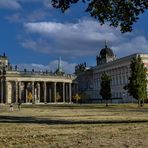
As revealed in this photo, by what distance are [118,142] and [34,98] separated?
178719 mm

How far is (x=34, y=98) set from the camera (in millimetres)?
196125

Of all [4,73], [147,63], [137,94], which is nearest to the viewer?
[137,94]

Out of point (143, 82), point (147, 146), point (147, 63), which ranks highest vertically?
point (147, 63)

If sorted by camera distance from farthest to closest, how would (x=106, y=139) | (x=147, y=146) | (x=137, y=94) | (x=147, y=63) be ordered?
(x=147, y=63) < (x=137, y=94) < (x=106, y=139) < (x=147, y=146)

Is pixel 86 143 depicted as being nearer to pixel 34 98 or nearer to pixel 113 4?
pixel 113 4

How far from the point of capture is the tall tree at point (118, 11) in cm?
2744

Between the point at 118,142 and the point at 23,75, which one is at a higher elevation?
the point at 23,75

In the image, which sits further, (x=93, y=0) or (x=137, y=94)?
(x=137, y=94)

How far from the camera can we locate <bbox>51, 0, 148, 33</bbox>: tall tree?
90.0 ft

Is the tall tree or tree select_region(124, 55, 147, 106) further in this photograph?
tree select_region(124, 55, 147, 106)

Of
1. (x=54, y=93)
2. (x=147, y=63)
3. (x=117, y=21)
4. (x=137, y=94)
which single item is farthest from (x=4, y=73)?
(x=117, y=21)

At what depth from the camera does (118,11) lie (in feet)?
93.8

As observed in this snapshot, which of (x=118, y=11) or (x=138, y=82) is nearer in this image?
(x=118, y=11)

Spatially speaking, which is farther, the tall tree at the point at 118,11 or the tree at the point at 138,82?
the tree at the point at 138,82
